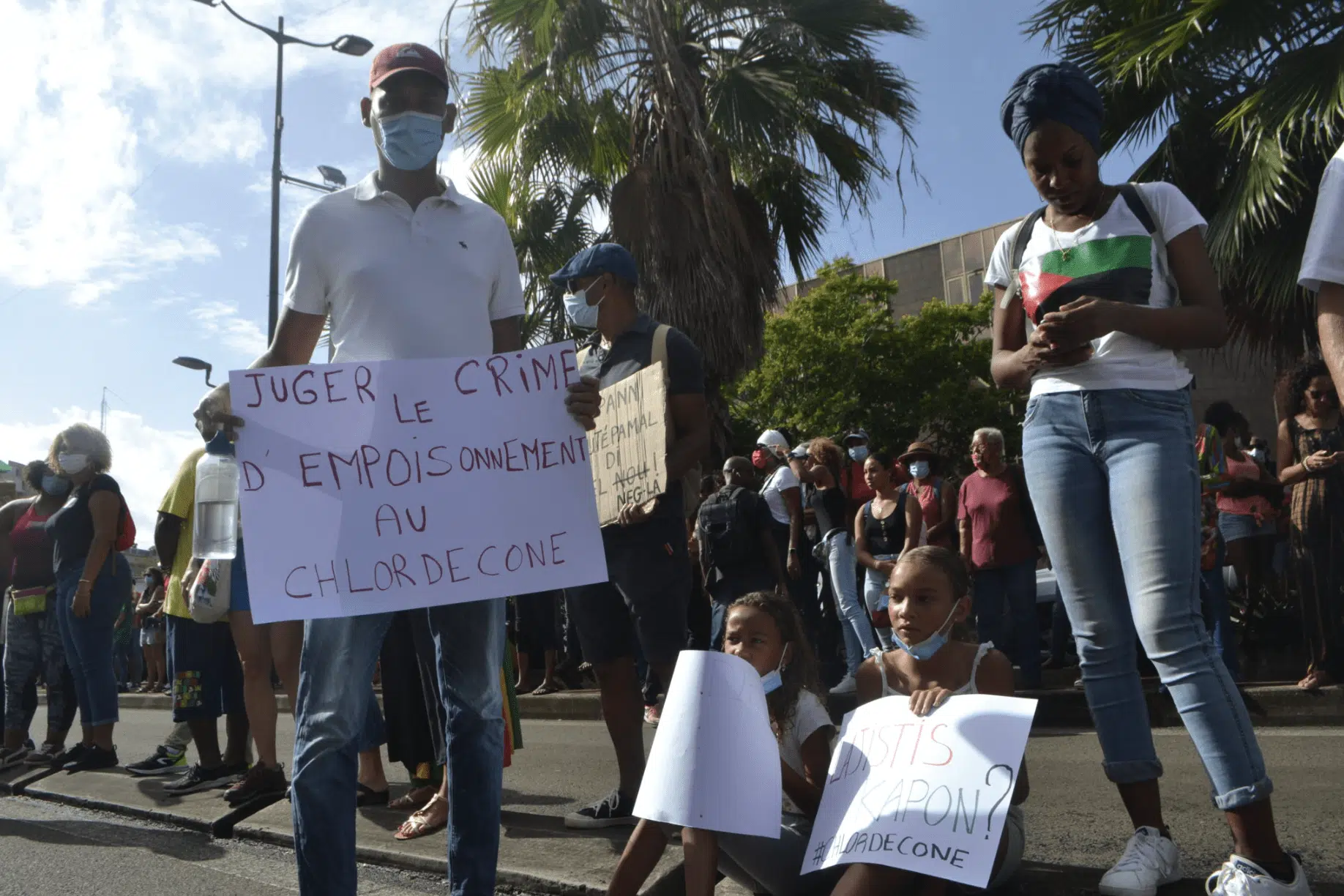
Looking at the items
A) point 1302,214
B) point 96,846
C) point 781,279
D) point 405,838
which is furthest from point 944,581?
point 781,279

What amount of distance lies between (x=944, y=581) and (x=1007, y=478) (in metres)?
4.60

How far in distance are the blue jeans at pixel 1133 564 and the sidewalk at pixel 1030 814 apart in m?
0.35

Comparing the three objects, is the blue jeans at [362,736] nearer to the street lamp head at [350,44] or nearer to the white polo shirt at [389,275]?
the white polo shirt at [389,275]

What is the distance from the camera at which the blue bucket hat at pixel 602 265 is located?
12.9 ft

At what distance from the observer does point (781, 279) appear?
1345 cm

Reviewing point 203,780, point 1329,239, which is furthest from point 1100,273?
point 203,780

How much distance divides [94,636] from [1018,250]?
544cm

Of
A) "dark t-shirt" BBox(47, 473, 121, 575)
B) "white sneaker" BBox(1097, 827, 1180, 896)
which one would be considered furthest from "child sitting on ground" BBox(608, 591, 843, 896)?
"dark t-shirt" BBox(47, 473, 121, 575)

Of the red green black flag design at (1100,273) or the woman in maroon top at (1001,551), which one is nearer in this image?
the red green black flag design at (1100,273)

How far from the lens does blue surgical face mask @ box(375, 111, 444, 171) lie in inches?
112

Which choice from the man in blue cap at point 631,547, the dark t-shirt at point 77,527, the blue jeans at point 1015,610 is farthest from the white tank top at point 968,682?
the dark t-shirt at point 77,527

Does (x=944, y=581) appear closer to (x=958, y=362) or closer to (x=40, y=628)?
(x=40, y=628)

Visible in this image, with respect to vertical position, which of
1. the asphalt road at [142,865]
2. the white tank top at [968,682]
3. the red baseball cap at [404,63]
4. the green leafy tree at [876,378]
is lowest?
the asphalt road at [142,865]

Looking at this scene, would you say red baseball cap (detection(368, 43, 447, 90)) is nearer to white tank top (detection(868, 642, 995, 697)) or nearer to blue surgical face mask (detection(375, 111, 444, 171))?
blue surgical face mask (detection(375, 111, 444, 171))
